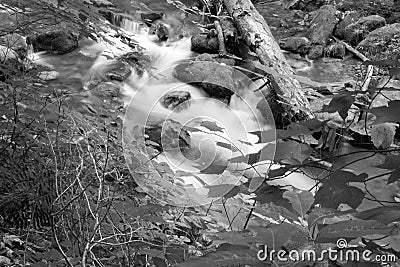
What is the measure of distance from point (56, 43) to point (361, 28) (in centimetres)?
579

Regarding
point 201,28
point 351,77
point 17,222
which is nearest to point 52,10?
point 17,222

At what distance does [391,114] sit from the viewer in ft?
2.39

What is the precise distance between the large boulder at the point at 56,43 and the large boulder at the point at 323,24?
15.0 feet

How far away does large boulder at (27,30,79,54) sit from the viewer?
6.58 meters

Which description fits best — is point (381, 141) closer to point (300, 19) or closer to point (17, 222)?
point (17, 222)

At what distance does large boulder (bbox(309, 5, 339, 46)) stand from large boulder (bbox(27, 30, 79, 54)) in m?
4.56

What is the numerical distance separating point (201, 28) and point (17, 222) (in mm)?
5525

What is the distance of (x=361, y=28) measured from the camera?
341 inches

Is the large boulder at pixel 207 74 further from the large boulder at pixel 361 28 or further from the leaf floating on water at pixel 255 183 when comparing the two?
the large boulder at pixel 361 28

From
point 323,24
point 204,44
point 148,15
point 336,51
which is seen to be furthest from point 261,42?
point 323,24

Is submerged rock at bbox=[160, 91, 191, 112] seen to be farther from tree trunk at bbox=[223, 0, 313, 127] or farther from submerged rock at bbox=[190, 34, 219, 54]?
→ submerged rock at bbox=[190, 34, 219, 54]

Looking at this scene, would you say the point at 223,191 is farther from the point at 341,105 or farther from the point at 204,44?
the point at 204,44

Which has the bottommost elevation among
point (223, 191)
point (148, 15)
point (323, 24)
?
point (323, 24)

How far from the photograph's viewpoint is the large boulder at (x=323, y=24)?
8617 millimetres
